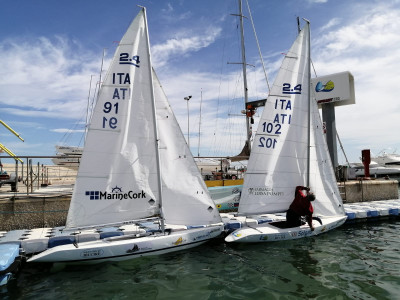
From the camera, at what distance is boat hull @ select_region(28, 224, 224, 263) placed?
7164mm

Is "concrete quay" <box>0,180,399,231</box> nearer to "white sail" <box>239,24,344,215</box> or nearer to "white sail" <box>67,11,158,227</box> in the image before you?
"white sail" <box>67,11,158,227</box>

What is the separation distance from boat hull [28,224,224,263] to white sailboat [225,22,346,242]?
224 cm

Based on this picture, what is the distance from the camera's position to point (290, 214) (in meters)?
10.1

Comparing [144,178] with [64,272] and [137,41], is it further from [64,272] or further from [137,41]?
[137,41]

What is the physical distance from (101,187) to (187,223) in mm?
2962

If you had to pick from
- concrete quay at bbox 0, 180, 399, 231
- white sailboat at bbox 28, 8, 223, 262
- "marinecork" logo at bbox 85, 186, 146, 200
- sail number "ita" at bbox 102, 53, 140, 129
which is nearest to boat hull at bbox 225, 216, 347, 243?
white sailboat at bbox 28, 8, 223, 262

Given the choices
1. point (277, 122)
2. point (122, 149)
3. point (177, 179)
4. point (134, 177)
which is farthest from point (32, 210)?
point (277, 122)

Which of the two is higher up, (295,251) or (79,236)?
(79,236)

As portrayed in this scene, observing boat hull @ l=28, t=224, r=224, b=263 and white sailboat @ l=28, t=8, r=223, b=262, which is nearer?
boat hull @ l=28, t=224, r=224, b=263

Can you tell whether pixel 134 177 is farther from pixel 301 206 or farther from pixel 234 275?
pixel 301 206

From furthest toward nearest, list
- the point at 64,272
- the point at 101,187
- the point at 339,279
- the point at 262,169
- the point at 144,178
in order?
the point at 262,169
the point at 144,178
the point at 101,187
the point at 64,272
the point at 339,279

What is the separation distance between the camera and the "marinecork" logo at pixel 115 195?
800 centimetres

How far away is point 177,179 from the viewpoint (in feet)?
29.8

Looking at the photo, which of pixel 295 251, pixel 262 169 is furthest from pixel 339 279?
pixel 262 169
